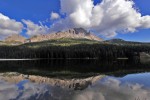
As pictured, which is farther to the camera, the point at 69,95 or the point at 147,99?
the point at 69,95

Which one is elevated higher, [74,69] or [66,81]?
[66,81]

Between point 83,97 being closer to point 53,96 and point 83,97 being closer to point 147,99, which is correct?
point 53,96

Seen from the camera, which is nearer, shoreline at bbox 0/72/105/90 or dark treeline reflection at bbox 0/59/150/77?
shoreline at bbox 0/72/105/90

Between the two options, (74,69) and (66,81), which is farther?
(74,69)

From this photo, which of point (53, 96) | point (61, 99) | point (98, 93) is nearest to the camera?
point (61, 99)

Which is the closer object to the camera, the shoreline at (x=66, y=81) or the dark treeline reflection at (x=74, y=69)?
the shoreline at (x=66, y=81)

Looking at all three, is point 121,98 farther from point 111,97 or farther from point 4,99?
point 4,99

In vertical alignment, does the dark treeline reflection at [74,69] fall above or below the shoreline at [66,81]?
below

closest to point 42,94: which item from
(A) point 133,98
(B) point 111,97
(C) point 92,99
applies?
(C) point 92,99

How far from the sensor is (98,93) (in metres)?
35.0

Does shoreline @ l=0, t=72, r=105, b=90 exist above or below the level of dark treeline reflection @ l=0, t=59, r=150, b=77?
above

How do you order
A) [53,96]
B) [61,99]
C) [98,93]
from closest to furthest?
[61,99], [53,96], [98,93]

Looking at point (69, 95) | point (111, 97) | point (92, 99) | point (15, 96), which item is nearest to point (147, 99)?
point (111, 97)

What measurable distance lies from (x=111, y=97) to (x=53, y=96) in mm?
7797
